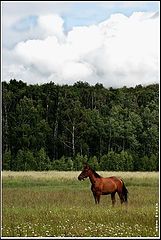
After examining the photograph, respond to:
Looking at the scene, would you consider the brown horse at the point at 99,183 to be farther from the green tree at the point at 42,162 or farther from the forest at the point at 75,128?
the green tree at the point at 42,162

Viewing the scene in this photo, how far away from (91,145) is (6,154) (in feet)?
40.9

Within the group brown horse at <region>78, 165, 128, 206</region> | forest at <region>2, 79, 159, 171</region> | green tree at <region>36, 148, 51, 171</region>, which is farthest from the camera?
forest at <region>2, 79, 159, 171</region>

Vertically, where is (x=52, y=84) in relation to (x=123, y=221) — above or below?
above

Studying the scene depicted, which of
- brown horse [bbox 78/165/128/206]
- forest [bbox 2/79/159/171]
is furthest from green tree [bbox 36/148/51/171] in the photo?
brown horse [bbox 78/165/128/206]

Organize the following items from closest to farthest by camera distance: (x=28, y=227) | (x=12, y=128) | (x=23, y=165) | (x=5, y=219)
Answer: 1. (x=28, y=227)
2. (x=5, y=219)
3. (x=23, y=165)
4. (x=12, y=128)

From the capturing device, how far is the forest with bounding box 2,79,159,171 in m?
43.0

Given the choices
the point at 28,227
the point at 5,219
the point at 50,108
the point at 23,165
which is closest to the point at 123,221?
the point at 28,227

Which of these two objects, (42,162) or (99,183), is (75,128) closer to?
(42,162)

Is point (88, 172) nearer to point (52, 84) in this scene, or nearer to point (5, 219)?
point (5, 219)

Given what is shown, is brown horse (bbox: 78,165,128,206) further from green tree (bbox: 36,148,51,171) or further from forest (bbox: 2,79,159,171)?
green tree (bbox: 36,148,51,171)

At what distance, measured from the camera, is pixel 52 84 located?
170 ft

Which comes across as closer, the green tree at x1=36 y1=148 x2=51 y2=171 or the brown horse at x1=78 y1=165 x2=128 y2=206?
the brown horse at x1=78 y1=165 x2=128 y2=206

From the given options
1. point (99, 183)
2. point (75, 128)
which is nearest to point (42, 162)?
point (75, 128)

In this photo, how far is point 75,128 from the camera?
159 feet
